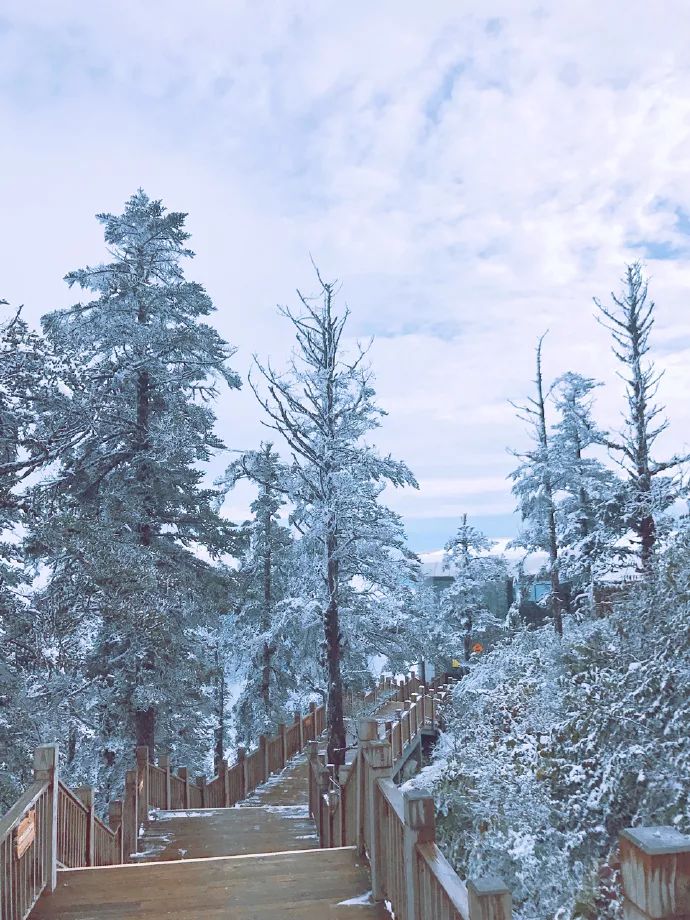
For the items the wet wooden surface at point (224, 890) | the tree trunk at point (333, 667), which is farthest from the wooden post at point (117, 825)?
the tree trunk at point (333, 667)

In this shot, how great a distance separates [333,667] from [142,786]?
4.84 m

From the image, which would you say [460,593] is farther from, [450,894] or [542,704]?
[450,894]

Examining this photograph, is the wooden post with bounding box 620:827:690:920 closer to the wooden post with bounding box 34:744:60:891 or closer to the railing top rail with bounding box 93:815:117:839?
the wooden post with bounding box 34:744:60:891

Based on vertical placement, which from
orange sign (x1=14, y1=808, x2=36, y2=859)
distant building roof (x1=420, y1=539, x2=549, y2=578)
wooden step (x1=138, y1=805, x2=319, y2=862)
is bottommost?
wooden step (x1=138, y1=805, x2=319, y2=862)

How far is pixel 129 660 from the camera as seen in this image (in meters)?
14.0

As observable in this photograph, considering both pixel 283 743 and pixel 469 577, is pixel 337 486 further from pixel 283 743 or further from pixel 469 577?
pixel 469 577

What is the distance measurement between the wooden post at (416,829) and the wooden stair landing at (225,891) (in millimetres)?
1171

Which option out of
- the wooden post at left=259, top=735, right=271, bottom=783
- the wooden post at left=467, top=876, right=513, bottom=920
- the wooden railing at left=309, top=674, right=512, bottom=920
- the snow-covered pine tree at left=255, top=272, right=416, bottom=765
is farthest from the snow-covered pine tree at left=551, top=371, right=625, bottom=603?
the wooden post at left=467, top=876, right=513, bottom=920

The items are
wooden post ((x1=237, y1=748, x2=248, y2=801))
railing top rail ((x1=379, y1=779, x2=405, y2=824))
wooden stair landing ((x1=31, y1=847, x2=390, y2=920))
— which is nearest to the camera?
railing top rail ((x1=379, y1=779, x2=405, y2=824))

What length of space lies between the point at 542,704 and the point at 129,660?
872 cm

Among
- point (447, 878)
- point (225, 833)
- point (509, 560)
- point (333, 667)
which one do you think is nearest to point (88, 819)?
point (225, 833)

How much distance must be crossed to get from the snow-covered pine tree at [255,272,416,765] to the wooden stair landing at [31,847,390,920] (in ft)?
25.7

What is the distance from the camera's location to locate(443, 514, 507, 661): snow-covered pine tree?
1236 inches

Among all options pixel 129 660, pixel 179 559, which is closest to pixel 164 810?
pixel 129 660
